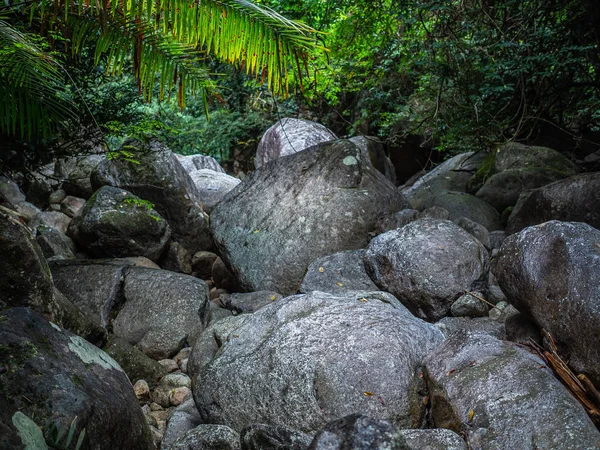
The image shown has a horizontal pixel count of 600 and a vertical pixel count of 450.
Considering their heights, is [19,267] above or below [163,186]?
above

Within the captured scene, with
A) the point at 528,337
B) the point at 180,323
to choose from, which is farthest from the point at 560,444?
the point at 180,323

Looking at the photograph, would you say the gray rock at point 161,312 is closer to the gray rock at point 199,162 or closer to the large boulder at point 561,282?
the large boulder at point 561,282

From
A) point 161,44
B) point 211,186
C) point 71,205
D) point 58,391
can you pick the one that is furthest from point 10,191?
point 58,391

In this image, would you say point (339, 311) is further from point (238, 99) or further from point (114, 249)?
point (238, 99)

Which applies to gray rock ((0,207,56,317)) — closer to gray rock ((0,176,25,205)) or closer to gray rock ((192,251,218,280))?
gray rock ((0,176,25,205))

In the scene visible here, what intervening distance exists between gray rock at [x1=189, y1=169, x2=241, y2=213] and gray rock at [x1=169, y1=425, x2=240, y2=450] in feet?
21.7

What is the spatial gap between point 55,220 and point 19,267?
420 centimetres

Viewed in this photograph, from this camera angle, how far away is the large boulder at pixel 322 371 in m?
3.66

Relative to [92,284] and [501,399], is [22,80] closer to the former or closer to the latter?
[92,284]

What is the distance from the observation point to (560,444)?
2773 millimetres

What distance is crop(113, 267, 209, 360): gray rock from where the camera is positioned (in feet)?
19.0

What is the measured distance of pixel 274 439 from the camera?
248 centimetres

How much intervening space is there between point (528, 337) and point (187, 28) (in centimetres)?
312

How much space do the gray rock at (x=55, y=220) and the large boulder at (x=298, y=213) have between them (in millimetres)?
2128
